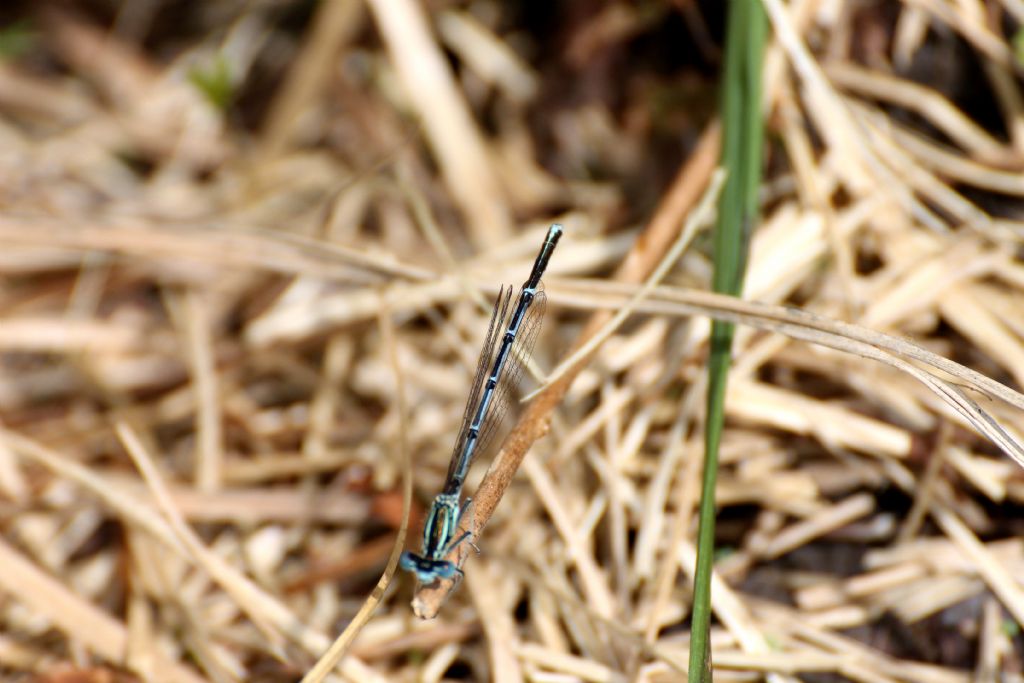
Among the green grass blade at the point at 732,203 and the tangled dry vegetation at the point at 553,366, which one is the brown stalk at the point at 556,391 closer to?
the tangled dry vegetation at the point at 553,366

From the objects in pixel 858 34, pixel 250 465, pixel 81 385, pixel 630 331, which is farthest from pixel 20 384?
pixel 858 34

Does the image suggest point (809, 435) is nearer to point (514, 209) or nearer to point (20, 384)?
point (514, 209)

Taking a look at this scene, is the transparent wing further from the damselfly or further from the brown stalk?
the brown stalk

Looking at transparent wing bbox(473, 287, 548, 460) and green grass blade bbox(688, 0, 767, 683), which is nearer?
green grass blade bbox(688, 0, 767, 683)

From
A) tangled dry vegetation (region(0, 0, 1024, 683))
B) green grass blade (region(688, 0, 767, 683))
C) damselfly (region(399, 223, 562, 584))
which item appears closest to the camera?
green grass blade (region(688, 0, 767, 683))

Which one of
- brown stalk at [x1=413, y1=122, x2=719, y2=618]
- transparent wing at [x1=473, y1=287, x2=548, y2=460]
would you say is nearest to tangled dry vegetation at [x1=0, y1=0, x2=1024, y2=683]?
brown stalk at [x1=413, y1=122, x2=719, y2=618]

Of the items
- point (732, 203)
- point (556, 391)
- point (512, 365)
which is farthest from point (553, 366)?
point (732, 203)
